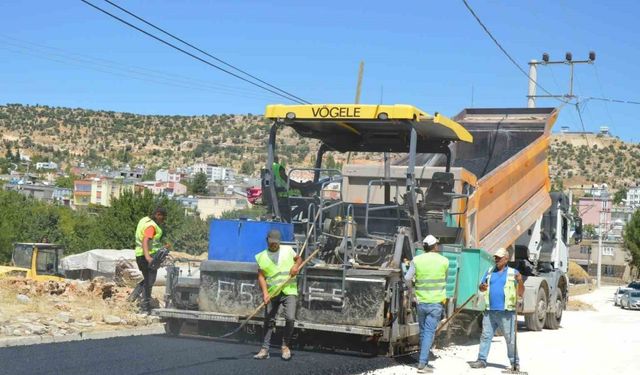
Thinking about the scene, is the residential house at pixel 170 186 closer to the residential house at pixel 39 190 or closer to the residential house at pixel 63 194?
the residential house at pixel 39 190

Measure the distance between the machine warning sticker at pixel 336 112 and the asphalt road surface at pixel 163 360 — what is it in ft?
8.42

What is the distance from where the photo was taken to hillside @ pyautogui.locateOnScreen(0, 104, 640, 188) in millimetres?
113000

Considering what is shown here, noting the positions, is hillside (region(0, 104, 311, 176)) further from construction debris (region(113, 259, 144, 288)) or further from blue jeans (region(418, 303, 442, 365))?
blue jeans (region(418, 303, 442, 365))

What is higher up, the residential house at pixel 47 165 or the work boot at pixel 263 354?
the residential house at pixel 47 165

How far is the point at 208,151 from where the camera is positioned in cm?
11300

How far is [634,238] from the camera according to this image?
5362 centimetres

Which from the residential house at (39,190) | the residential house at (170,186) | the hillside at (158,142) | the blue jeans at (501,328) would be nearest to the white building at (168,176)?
the residential house at (170,186)

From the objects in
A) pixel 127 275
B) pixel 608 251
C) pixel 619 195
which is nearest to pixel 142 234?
pixel 127 275

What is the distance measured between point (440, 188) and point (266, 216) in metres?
2.01

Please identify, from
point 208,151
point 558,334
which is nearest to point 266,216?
point 558,334

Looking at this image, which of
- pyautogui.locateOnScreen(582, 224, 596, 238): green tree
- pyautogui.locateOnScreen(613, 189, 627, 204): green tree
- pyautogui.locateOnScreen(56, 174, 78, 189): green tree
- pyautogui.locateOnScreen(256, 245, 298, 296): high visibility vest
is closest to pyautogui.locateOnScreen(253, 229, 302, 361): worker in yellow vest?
pyautogui.locateOnScreen(256, 245, 298, 296): high visibility vest

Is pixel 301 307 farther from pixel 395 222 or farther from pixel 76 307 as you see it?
pixel 76 307

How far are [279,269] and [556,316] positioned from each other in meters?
8.12

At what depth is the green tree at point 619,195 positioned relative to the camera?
99.9m
